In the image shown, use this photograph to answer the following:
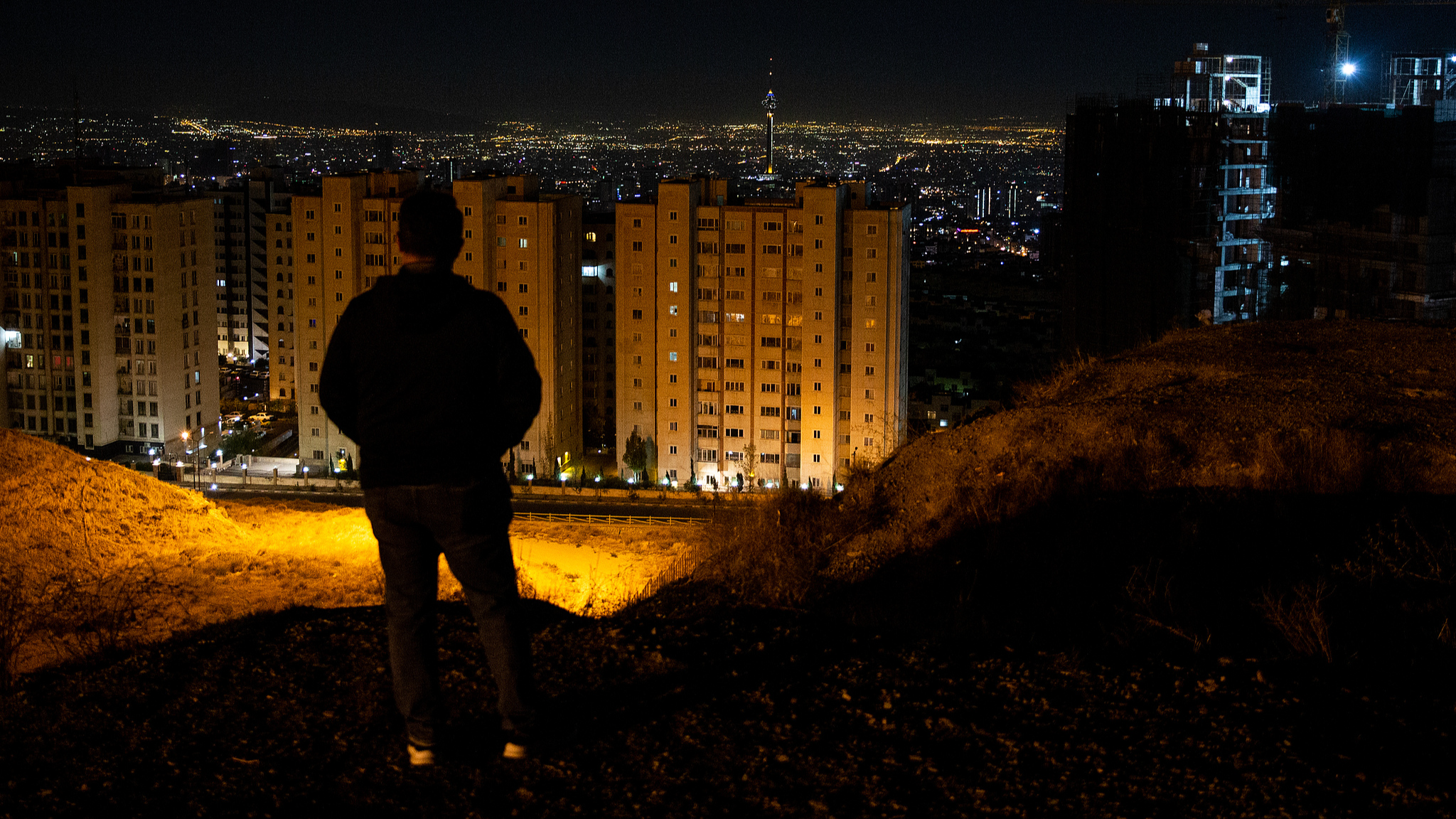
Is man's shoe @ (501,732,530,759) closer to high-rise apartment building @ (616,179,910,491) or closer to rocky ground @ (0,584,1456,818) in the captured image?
rocky ground @ (0,584,1456,818)

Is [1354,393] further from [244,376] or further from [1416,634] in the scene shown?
[244,376]

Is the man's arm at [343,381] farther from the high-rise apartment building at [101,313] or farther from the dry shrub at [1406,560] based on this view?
the high-rise apartment building at [101,313]

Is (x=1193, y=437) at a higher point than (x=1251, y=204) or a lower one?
lower

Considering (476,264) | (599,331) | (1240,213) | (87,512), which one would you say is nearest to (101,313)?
(476,264)

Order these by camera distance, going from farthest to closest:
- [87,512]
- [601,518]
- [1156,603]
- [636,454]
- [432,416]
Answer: [636,454]
[601,518]
[87,512]
[1156,603]
[432,416]

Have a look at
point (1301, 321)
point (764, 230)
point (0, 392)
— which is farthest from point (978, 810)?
point (0, 392)

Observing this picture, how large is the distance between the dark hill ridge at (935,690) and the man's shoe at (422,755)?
4cm

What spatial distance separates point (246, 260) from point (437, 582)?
4642 centimetres

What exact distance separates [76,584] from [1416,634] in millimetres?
6750

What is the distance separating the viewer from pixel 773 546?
5.49 metres

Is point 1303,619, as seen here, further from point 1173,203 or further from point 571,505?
point 1173,203

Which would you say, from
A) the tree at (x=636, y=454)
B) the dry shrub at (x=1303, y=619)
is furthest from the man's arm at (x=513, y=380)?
the tree at (x=636, y=454)

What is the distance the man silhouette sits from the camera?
2.78m

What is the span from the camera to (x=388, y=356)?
2.79 meters
